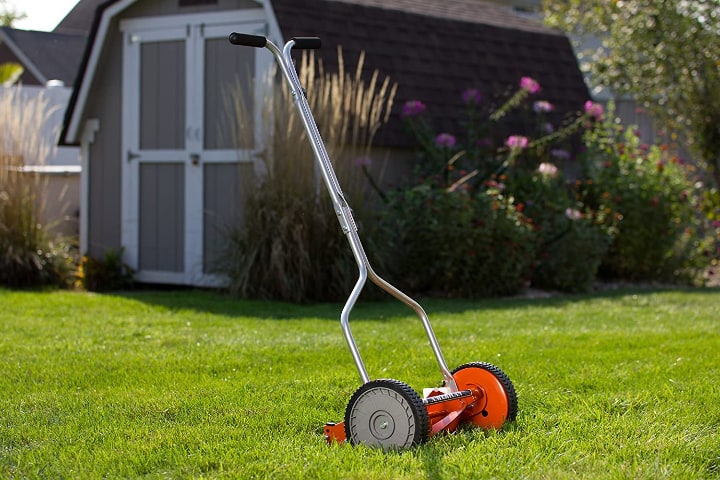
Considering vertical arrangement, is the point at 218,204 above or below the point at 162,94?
below

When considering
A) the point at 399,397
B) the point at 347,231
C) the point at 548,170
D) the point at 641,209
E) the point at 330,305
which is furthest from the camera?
the point at 641,209

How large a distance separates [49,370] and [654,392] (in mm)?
2658

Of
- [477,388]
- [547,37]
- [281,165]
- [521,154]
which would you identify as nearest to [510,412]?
[477,388]

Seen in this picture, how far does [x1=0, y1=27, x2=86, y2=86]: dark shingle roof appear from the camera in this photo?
42.9 ft

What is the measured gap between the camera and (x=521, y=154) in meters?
10.4

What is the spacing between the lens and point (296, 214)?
27.6 ft

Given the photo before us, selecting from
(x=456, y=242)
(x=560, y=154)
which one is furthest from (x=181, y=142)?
(x=560, y=154)

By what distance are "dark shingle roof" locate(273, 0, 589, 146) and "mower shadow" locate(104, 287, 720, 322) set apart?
193 cm

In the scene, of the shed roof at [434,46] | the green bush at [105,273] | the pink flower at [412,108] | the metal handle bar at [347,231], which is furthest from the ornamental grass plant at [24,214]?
the metal handle bar at [347,231]

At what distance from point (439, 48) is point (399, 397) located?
25.1 ft

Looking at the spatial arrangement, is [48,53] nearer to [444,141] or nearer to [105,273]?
[105,273]

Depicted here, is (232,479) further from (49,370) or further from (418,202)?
(418,202)

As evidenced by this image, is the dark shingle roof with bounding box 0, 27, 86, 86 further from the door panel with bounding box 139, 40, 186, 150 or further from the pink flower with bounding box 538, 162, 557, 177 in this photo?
the pink flower with bounding box 538, 162, 557, 177

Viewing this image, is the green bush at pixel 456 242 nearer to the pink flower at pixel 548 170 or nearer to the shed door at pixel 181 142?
the pink flower at pixel 548 170
